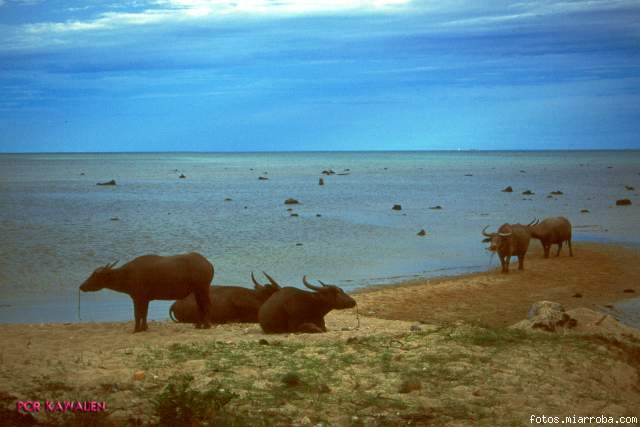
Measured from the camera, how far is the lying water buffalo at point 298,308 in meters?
11.5

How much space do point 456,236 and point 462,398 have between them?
2277 cm

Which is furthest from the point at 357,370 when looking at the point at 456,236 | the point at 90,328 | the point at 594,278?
the point at 456,236

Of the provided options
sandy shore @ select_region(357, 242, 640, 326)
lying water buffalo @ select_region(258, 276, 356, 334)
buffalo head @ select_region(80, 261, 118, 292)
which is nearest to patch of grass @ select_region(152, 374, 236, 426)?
lying water buffalo @ select_region(258, 276, 356, 334)

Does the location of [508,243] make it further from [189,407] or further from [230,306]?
[189,407]

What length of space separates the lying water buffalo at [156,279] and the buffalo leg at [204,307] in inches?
1.0

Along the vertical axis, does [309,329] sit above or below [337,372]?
below

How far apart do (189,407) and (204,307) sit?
18.3 feet

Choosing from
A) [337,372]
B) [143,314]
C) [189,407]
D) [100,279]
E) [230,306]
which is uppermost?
[100,279]

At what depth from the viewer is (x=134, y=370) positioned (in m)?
8.47

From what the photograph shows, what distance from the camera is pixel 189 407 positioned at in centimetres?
688

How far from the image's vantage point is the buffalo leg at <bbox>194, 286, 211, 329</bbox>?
1231 centimetres

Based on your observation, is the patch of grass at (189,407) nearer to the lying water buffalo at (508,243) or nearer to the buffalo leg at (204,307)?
the buffalo leg at (204,307)

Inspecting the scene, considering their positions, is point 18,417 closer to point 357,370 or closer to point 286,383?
point 286,383

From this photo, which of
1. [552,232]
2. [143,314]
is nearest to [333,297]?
[143,314]
